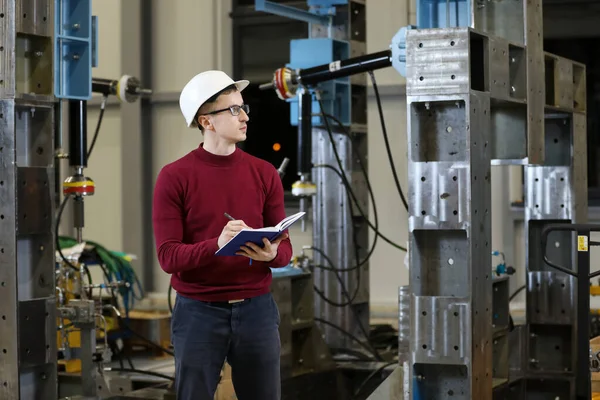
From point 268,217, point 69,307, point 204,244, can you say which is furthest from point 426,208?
point 69,307

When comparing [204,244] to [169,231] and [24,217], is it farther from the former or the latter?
[24,217]

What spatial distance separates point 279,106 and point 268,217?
17.8 ft

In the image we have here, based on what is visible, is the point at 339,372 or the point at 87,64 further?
the point at 339,372

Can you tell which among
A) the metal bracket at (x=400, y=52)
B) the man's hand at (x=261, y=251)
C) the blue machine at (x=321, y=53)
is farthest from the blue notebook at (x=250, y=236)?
the blue machine at (x=321, y=53)

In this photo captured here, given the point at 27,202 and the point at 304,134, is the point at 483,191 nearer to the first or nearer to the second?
the point at 27,202

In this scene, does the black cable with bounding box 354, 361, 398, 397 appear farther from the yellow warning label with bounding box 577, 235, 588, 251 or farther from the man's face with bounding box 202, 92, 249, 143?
the man's face with bounding box 202, 92, 249, 143

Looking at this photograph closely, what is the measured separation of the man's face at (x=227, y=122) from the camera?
2.98 metres

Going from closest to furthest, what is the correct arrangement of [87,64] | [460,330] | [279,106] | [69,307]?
[460,330], [87,64], [69,307], [279,106]

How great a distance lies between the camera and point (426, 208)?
11.7 ft

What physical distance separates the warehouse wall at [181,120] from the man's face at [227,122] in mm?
Result: 4778

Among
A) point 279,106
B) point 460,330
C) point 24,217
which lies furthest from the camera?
point 279,106

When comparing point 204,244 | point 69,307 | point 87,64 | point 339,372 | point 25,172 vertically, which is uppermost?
point 87,64

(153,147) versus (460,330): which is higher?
(153,147)

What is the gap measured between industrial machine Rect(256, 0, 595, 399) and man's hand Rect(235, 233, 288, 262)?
86 centimetres
